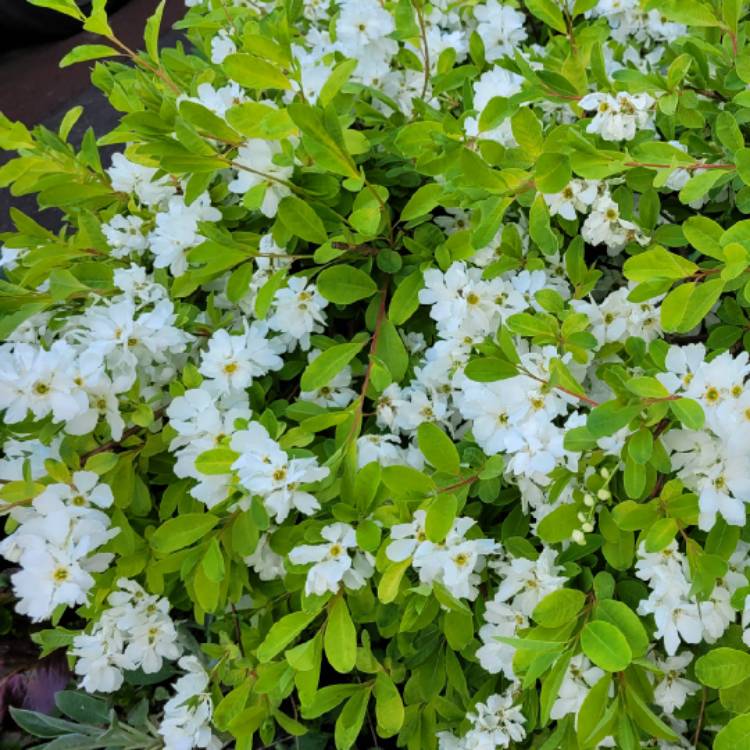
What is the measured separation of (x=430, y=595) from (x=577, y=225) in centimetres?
42

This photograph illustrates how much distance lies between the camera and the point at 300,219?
780 millimetres

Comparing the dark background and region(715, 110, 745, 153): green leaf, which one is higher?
region(715, 110, 745, 153): green leaf

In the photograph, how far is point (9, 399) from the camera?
0.72m

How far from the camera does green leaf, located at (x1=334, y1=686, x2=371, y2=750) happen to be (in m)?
0.80

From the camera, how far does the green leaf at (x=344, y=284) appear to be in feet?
2.62

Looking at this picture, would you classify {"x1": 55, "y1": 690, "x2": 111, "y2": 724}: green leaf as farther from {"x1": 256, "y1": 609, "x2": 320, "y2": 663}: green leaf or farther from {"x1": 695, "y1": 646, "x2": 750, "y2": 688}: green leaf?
{"x1": 695, "y1": 646, "x2": 750, "y2": 688}: green leaf

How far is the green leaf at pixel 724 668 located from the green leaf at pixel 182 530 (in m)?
0.45

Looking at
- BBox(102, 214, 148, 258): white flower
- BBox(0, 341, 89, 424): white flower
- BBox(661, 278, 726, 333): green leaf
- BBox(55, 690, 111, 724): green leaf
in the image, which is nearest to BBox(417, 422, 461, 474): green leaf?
BBox(661, 278, 726, 333): green leaf

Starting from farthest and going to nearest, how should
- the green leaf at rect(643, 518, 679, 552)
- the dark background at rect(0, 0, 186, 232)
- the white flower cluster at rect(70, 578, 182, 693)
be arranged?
the dark background at rect(0, 0, 186, 232) → the white flower cluster at rect(70, 578, 182, 693) → the green leaf at rect(643, 518, 679, 552)

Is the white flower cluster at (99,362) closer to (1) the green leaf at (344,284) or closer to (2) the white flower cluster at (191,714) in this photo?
(1) the green leaf at (344,284)

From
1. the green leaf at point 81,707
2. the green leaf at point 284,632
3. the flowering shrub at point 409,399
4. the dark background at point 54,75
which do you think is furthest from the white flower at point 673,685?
the dark background at point 54,75

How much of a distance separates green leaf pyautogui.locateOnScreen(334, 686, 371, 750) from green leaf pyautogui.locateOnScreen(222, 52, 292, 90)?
0.63m

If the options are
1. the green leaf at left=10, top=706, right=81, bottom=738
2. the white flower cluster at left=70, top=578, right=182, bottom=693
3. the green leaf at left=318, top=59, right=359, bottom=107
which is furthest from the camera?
the green leaf at left=10, top=706, right=81, bottom=738

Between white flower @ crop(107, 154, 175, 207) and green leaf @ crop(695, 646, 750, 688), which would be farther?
white flower @ crop(107, 154, 175, 207)
